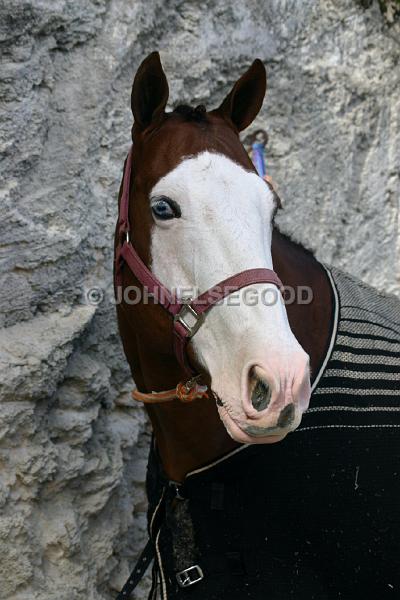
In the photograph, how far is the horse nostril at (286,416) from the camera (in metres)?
1.40

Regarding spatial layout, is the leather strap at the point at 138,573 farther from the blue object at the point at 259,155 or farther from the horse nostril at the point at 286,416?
the blue object at the point at 259,155

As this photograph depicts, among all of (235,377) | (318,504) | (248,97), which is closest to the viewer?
(235,377)

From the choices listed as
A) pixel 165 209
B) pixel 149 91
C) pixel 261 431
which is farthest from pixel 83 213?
pixel 261 431

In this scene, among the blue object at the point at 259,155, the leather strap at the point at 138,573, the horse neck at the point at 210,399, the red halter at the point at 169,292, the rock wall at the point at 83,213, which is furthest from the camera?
the blue object at the point at 259,155

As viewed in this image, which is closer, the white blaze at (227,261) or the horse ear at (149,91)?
the white blaze at (227,261)

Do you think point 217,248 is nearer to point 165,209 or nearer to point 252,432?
point 165,209

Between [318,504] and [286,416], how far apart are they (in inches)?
17.3

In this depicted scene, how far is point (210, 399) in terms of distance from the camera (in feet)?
6.08

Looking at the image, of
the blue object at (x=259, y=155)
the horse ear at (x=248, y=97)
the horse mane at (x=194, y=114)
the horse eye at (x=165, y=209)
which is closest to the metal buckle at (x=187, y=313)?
the horse eye at (x=165, y=209)

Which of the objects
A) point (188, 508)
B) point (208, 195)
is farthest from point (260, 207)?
point (188, 508)

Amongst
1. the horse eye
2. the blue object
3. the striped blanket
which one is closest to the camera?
the horse eye

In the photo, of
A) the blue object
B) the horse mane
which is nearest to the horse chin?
the horse mane

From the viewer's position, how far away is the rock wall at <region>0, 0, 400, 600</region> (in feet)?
7.30

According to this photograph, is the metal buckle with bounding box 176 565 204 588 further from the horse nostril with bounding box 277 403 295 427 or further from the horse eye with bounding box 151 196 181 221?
the horse eye with bounding box 151 196 181 221
